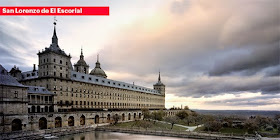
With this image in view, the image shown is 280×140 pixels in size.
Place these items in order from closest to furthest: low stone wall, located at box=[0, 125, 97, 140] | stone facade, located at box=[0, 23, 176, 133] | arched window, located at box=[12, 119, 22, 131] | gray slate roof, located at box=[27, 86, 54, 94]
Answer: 1. low stone wall, located at box=[0, 125, 97, 140]
2. arched window, located at box=[12, 119, 22, 131]
3. stone facade, located at box=[0, 23, 176, 133]
4. gray slate roof, located at box=[27, 86, 54, 94]

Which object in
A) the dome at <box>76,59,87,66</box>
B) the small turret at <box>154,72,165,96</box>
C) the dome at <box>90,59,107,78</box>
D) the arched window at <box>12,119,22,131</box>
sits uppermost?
the dome at <box>76,59,87,66</box>

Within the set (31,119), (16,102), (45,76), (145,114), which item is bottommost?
(145,114)

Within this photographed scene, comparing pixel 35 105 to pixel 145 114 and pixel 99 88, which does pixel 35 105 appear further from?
pixel 145 114

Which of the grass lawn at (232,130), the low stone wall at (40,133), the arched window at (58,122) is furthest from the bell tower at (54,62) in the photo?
the grass lawn at (232,130)

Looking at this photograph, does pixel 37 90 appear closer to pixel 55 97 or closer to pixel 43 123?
pixel 55 97

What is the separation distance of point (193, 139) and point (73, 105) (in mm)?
44751

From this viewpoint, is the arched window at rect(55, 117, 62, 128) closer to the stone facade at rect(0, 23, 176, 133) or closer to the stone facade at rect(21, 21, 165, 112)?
the stone facade at rect(0, 23, 176, 133)

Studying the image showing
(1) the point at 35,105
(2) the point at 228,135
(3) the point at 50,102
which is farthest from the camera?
(3) the point at 50,102

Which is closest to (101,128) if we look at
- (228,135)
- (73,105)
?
(73,105)

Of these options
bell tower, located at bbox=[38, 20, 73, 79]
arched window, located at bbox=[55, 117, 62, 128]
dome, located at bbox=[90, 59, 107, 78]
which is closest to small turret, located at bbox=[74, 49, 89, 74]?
dome, located at bbox=[90, 59, 107, 78]

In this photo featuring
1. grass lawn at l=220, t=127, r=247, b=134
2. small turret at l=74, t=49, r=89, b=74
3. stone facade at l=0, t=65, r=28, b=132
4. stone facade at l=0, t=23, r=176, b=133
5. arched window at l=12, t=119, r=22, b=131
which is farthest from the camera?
small turret at l=74, t=49, r=89, b=74

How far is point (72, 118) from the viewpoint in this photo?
60.2 meters

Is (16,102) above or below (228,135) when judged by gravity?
above

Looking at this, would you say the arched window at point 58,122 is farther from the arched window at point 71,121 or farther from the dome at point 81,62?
the dome at point 81,62
